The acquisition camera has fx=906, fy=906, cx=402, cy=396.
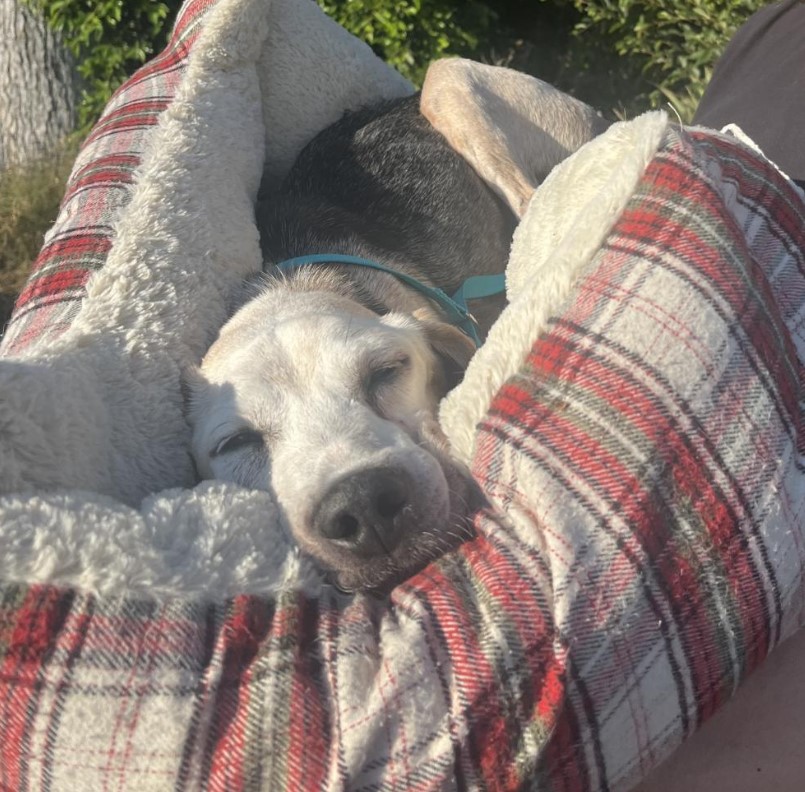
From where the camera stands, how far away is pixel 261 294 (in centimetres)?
282

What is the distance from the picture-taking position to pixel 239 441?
91.6 inches

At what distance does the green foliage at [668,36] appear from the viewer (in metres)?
5.74

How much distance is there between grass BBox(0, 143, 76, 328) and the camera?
5.52 m

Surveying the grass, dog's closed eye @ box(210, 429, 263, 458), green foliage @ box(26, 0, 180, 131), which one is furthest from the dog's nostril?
green foliage @ box(26, 0, 180, 131)

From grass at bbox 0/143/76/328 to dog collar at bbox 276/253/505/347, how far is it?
295 centimetres

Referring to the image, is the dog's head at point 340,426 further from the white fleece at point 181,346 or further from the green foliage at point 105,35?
the green foliage at point 105,35

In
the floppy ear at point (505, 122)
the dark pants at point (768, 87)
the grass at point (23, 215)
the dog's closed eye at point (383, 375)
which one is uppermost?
the dark pants at point (768, 87)

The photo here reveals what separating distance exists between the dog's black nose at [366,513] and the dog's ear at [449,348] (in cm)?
78

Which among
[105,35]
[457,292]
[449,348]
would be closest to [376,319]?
[449,348]

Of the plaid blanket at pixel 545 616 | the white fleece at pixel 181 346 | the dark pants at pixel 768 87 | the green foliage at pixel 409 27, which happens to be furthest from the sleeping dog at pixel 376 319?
the green foliage at pixel 409 27

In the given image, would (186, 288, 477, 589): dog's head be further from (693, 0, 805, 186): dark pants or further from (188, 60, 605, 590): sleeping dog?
(693, 0, 805, 186): dark pants

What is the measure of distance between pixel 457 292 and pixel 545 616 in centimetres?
207

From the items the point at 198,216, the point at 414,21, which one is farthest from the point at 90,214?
the point at 414,21

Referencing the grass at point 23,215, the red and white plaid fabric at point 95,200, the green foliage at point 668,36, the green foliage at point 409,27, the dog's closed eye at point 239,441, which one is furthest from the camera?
the green foliage at point 409,27
